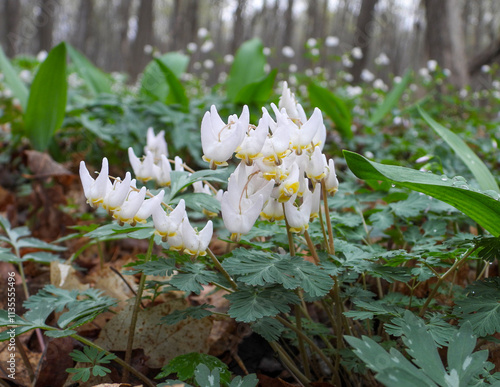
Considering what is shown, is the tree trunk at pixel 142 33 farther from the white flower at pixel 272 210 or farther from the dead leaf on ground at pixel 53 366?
the white flower at pixel 272 210

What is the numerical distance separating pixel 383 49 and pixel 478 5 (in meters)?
7.26

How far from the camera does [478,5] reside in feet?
100

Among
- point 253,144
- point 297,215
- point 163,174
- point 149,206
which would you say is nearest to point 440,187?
point 297,215

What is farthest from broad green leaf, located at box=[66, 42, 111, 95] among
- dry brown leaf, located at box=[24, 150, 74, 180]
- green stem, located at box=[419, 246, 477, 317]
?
green stem, located at box=[419, 246, 477, 317]

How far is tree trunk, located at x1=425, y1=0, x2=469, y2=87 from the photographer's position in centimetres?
701

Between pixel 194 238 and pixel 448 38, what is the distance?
738cm

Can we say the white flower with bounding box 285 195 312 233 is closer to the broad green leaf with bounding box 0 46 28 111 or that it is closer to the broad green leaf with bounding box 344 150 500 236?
the broad green leaf with bounding box 344 150 500 236

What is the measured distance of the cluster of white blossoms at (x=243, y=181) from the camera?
1.07 meters

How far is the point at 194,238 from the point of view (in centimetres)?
114

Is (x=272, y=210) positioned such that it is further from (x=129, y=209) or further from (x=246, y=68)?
(x=246, y=68)

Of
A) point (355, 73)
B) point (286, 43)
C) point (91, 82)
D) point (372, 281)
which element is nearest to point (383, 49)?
point (286, 43)

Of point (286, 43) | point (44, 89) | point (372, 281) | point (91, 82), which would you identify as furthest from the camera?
point (286, 43)

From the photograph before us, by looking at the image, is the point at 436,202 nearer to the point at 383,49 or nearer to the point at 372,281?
the point at 372,281

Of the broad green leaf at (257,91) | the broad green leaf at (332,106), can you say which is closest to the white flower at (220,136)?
the broad green leaf at (257,91)
